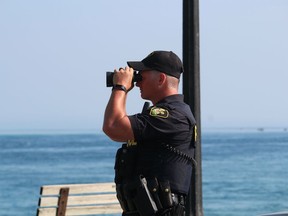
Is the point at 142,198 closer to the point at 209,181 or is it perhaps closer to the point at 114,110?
the point at 114,110

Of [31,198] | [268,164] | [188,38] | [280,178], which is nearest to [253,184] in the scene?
[280,178]

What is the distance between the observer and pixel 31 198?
37125 millimetres

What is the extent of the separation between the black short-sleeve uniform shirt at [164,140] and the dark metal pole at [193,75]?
7.72 ft

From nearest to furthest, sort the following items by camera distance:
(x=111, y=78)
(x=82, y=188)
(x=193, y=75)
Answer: (x=111, y=78), (x=193, y=75), (x=82, y=188)

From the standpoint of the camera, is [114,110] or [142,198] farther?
[142,198]

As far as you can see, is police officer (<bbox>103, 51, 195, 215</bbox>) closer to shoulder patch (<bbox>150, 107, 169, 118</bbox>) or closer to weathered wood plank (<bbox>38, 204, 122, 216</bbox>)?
shoulder patch (<bbox>150, 107, 169, 118</bbox>)

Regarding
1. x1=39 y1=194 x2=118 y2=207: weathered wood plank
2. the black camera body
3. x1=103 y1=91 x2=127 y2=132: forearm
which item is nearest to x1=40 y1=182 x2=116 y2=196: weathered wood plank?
x1=39 y1=194 x2=118 y2=207: weathered wood plank

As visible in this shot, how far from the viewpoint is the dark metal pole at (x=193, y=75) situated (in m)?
7.86

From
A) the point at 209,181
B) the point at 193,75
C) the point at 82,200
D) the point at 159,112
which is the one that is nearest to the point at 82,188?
the point at 82,200

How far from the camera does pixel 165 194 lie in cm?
536

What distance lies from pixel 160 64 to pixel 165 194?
76cm

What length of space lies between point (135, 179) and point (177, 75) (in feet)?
2.17

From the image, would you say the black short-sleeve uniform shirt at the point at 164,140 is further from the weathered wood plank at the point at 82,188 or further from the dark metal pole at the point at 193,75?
the weathered wood plank at the point at 82,188

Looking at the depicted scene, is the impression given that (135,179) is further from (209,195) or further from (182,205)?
(209,195)
